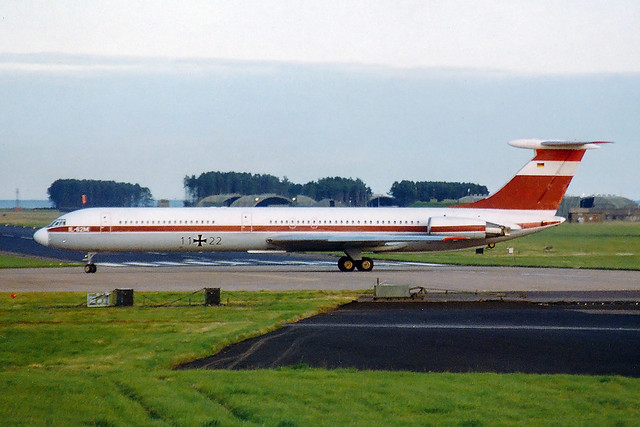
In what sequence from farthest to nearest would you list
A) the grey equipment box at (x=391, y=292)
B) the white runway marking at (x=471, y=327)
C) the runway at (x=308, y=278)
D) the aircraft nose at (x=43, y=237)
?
the aircraft nose at (x=43, y=237), the runway at (x=308, y=278), the grey equipment box at (x=391, y=292), the white runway marking at (x=471, y=327)

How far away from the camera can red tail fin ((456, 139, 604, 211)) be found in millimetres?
45219

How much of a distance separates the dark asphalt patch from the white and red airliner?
52.8 feet

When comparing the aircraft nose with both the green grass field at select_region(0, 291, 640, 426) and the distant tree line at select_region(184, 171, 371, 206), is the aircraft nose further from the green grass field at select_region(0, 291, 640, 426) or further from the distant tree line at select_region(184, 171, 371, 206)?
the distant tree line at select_region(184, 171, 371, 206)

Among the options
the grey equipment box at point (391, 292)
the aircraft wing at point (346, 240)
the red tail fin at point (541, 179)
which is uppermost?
the red tail fin at point (541, 179)

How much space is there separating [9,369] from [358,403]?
8.41 m

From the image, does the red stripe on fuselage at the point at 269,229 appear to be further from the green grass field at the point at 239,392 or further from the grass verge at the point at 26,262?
the green grass field at the point at 239,392

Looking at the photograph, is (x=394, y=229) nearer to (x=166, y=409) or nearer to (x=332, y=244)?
(x=332, y=244)

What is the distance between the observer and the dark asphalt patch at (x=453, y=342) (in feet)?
59.7

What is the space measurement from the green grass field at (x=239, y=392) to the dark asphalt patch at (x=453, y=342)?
1.18 metres

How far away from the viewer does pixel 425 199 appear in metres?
190

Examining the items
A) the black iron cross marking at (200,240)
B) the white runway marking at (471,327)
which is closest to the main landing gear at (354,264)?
the black iron cross marking at (200,240)

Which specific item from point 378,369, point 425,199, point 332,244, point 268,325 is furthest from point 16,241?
point 425,199

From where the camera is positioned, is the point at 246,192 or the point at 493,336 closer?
the point at 493,336

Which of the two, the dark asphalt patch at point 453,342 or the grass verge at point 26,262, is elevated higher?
the grass verge at point 26,262
